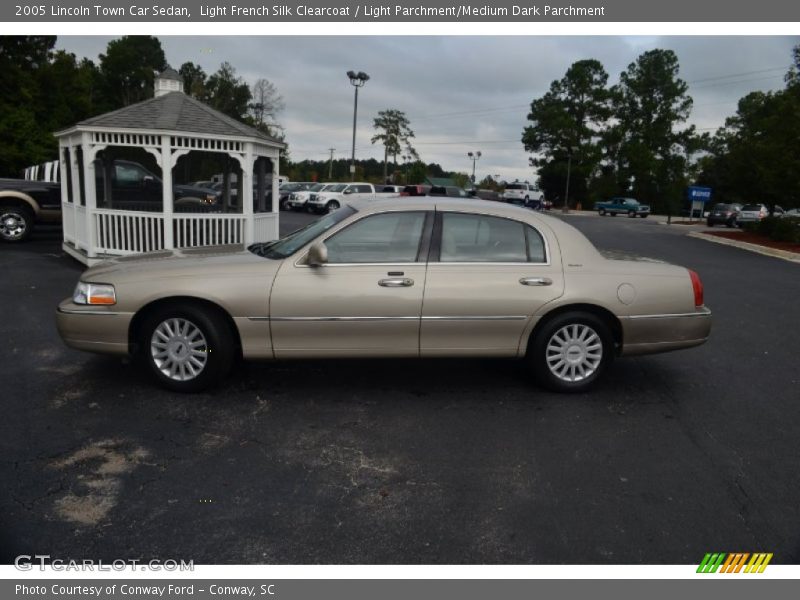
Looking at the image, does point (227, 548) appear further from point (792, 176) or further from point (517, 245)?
point (792, 176)

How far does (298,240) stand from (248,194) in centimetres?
683

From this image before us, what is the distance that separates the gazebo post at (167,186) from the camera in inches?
438

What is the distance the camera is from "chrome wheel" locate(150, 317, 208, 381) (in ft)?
16.6

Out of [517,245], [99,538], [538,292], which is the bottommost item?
[99,538]

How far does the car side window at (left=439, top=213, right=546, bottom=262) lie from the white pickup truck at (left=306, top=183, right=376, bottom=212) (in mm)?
26572

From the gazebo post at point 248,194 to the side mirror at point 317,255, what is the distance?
699 centimetres

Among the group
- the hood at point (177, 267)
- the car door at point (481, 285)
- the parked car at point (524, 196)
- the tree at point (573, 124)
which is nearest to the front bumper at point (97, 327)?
the hood at point (177, 267)

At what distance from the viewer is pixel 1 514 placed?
332 cm

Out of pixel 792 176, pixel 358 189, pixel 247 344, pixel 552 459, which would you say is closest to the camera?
pixel 552 459

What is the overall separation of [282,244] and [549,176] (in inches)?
2572

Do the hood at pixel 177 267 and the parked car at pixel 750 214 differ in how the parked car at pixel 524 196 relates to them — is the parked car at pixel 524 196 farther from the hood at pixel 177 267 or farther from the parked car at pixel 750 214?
the hood at pixel 177 267

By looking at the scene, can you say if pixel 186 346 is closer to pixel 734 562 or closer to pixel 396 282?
pixel 396 282

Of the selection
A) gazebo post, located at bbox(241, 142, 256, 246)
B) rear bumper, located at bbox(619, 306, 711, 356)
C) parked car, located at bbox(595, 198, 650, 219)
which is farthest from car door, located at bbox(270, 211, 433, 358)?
parked car, located at bbox(595, 198, 650, 219)

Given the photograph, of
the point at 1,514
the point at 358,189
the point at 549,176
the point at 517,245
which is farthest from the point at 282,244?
the point at 549,176
